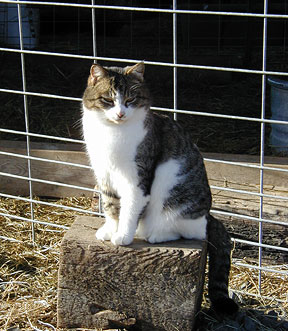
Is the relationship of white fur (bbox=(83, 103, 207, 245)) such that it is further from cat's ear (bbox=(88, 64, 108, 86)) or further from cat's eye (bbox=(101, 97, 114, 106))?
cat's ear (bbox=(88, 64, 108, 86))

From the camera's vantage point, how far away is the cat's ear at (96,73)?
2.48 meters

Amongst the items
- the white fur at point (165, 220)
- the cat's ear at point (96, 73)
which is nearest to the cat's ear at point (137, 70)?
the cat's ear at point (96, 73)

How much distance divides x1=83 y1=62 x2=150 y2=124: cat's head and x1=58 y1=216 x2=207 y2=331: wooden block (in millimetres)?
599

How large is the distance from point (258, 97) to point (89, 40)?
2.14 meters

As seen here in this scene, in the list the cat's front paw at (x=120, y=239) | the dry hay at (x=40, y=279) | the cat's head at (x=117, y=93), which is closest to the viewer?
the cat's head at (x=117, y=93)

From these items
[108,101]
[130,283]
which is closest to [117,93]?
[108,101]

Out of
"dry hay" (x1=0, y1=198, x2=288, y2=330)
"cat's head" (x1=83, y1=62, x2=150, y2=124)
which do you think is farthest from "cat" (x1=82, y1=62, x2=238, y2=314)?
"dry hay" (x1=0, y1=198, x2=288, y2=330)

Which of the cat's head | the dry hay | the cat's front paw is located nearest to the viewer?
the cat's head

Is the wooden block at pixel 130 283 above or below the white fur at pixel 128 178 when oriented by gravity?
below

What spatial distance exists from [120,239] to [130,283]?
0.69 feet

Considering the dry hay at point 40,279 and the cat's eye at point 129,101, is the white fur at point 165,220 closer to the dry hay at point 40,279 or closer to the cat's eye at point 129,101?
the cat's eye at point 129,101

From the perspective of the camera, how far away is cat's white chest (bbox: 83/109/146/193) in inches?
96.7

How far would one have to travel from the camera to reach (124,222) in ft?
8.27

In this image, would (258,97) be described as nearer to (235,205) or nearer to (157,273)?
(235,205)
